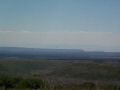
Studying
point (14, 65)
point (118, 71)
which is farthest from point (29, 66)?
point (118, 71)

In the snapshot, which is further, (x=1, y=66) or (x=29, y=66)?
(x=29, y=66)

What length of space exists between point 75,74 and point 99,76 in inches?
174

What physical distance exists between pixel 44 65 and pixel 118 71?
2590 cm

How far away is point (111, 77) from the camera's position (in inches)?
2083

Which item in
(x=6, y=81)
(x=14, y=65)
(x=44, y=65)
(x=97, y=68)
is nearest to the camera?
(x=6, y=81)

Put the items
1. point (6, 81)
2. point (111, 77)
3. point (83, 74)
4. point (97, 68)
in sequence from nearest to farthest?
point (6, 81) → point (111, 77) → point (83, 74) → point (97, 68)

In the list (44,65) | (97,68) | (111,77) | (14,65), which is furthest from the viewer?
(44,65)

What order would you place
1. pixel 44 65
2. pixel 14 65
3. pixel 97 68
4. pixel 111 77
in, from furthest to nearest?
pixel 44 65 → pixel 14 65 → pixel 97 68 → pixel 111 77

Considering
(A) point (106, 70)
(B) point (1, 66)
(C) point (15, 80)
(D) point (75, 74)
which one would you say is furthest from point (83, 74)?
(C) point (15, 80)

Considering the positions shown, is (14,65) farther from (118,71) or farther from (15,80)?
(15,80)

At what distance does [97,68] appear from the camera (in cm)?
6253

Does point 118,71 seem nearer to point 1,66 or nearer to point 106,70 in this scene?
point 106,70

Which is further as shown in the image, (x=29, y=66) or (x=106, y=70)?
(x=29, y=66)

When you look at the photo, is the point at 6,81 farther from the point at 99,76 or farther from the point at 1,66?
the point at 1,66
